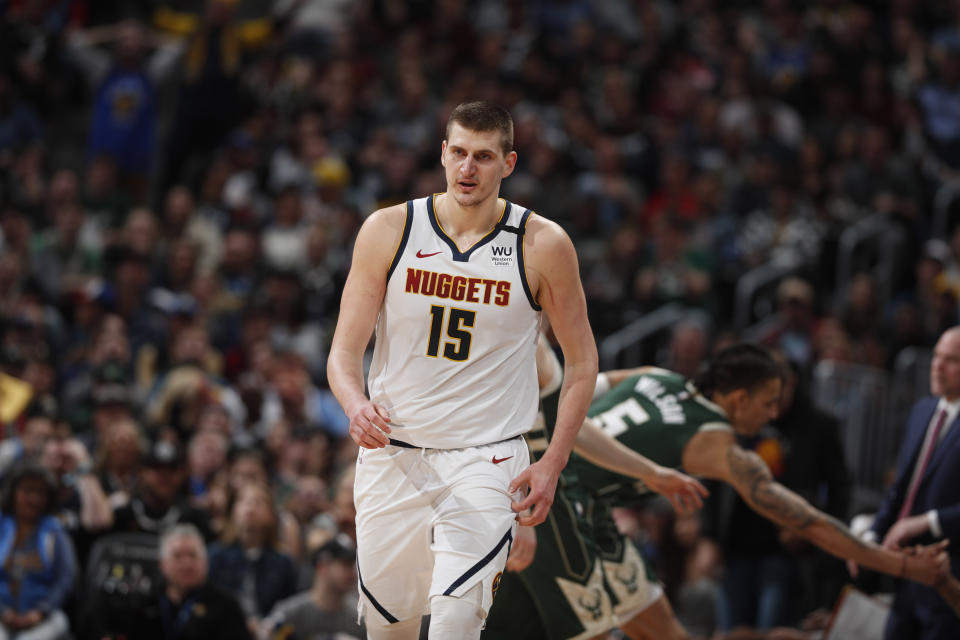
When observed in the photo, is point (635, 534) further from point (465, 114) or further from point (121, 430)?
point (465, 114)

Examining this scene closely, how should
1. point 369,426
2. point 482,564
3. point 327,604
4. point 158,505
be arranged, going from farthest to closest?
1. point 158,505
2. point 327,604
3. point 482,564
4. point 369,426

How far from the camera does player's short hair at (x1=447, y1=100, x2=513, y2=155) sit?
4727 mm

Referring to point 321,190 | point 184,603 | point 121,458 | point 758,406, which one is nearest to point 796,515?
point 758,406

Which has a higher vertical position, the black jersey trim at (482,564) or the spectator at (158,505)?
the black jersey trim at (482,564)

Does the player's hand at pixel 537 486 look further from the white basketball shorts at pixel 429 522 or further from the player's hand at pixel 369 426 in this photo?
the player's hand at pixel 369 426

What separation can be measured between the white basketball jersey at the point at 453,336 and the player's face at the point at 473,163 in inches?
6.9

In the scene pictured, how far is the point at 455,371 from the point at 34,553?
4510 mm

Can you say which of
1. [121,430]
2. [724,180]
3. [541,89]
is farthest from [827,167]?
[121,430]

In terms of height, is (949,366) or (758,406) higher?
(949,366)

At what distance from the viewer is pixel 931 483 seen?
263 inches

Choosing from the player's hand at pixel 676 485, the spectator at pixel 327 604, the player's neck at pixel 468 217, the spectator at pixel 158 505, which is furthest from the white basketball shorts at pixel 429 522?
the spectator at pixel 158 505

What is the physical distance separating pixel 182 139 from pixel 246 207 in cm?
191

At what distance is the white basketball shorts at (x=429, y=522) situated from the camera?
4.67m

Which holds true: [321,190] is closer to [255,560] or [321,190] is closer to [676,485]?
[255,560]
